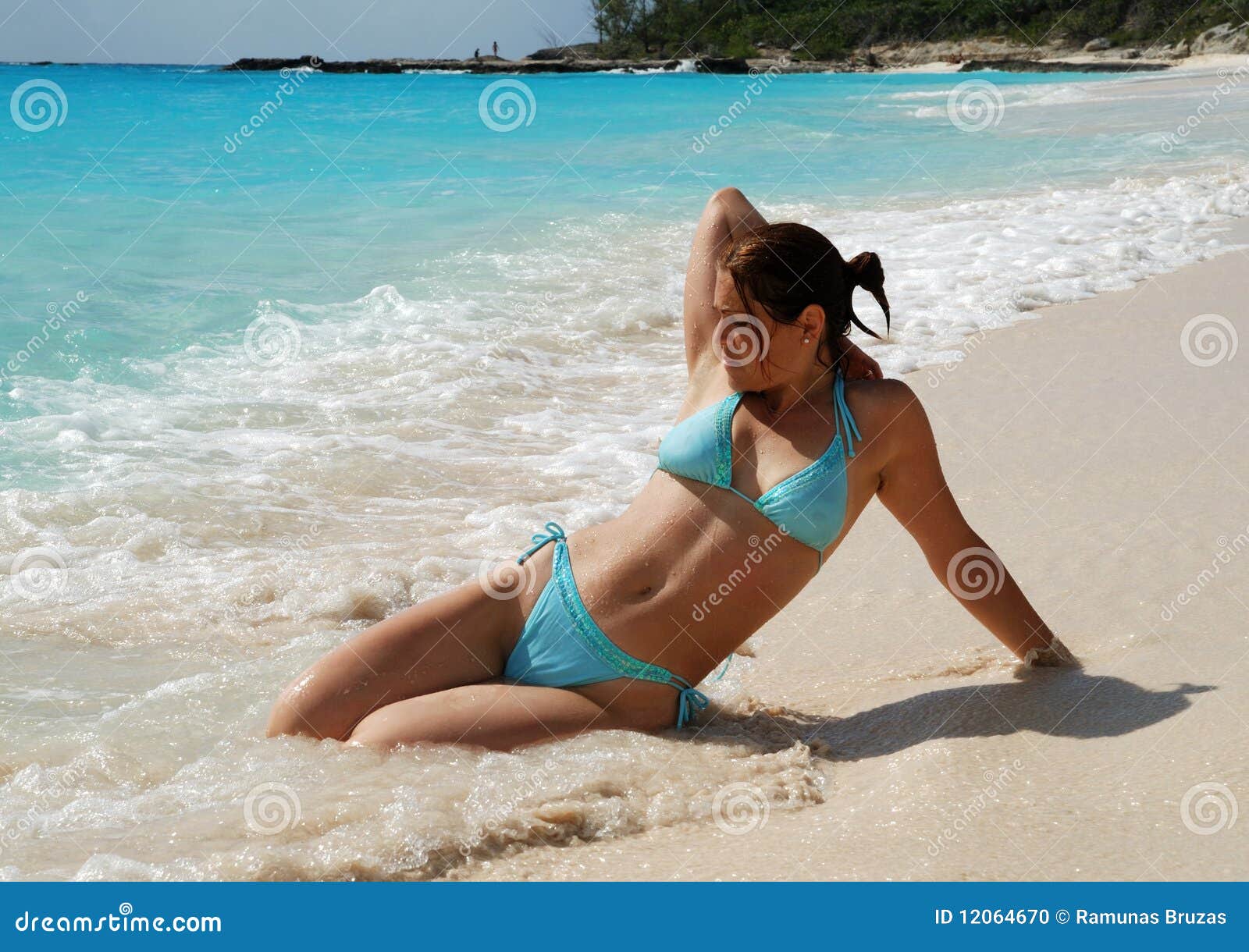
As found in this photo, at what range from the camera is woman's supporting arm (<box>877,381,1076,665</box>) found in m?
2.73

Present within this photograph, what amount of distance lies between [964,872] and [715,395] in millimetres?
1314

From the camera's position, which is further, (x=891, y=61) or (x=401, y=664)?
(x=891, y=61)

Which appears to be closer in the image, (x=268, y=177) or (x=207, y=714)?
(x=207, y=714)

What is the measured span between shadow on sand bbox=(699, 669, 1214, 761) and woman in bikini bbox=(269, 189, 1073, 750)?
19 centimetres

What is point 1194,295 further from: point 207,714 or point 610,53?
point 610,53

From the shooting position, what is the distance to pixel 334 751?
262cm

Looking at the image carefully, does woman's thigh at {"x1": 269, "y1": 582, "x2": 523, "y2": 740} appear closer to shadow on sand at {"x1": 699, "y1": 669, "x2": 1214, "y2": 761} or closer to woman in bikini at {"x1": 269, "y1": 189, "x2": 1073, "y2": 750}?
woman in bikini at {"x1": 269, "y1": 189, "x2": 1073, "y2": 750}

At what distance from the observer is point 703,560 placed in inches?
107

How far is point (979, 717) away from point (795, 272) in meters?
1.13

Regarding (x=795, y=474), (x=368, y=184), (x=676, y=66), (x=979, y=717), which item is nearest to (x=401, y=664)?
(x=795, y=474)

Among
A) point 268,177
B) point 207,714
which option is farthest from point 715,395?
point 268,177

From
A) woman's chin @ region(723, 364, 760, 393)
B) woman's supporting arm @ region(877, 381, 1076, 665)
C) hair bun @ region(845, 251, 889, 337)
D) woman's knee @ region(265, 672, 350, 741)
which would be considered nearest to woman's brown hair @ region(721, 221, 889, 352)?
hair bun @ region(845, 251, 889, 337)

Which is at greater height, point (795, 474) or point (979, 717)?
point (795, 474)

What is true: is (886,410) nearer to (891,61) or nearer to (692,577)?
(692,577)
